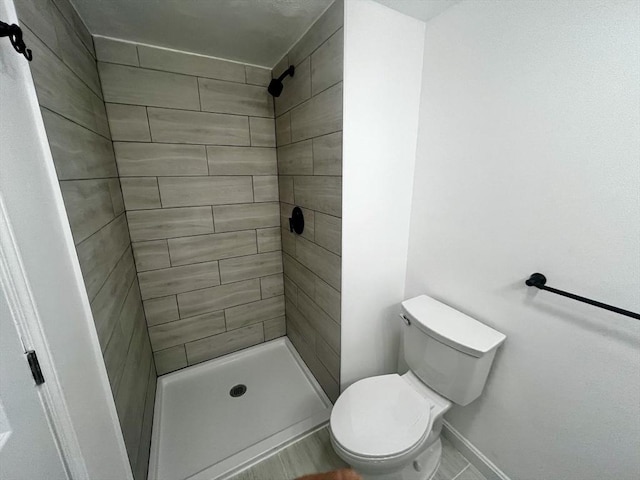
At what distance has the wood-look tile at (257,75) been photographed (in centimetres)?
172

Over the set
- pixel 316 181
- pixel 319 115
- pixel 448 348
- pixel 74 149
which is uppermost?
pixel 319 115

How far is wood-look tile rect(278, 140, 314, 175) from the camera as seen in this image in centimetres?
145

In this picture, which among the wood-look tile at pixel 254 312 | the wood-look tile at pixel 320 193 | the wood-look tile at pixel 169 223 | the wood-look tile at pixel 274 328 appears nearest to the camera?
the wood-look tile at pixel 320 193

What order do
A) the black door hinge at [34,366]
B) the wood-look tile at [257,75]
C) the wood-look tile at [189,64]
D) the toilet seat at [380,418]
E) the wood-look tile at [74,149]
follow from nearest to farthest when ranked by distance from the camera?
the black door hinge at [34,366], the wood-look tile at [74,149], the toilet seat at [380,418], the wood-look tile at [189,64], the wood-look tile at [257,75]

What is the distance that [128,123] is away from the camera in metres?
1.47

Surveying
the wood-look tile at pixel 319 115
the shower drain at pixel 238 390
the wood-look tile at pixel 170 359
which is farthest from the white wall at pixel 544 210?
the wood-look tile at pixel 170 359

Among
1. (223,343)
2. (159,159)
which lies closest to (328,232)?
(159,159)

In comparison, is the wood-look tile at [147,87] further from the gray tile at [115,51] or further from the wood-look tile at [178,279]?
the wood-look tile at [178,279]

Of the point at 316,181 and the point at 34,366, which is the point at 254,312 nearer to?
the point at 316,181

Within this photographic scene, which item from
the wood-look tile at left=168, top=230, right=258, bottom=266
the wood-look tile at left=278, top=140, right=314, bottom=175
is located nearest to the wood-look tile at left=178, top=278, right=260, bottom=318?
the wood-look tile at left=168, top=230, right=258, bottom=266

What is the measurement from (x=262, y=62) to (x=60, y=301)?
5.66 ft

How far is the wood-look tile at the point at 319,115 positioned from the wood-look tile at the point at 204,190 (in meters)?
0.56

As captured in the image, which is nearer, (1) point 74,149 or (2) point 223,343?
(1) point 74,149

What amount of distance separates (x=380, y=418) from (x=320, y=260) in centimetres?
82
